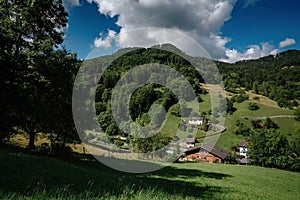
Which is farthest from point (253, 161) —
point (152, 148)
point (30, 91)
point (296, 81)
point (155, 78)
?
point (296, 81)

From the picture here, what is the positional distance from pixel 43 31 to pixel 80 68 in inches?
151

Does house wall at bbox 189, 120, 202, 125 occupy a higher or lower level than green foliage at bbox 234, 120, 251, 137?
higher

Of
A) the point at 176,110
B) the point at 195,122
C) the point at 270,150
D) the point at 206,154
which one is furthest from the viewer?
the point at 176,110

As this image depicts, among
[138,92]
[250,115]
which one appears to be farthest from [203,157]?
[250,115]

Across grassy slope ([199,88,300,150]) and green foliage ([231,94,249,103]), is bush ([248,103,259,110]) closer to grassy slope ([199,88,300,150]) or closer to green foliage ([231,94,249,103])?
grassy slope ([199,88,300,150])

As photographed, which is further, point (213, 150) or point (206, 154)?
point (206, 154)

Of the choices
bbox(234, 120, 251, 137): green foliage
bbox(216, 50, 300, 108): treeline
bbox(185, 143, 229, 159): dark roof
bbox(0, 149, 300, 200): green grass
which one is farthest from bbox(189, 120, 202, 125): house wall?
bbox(0, 149, 300, 200): green grass

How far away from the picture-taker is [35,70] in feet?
53.6

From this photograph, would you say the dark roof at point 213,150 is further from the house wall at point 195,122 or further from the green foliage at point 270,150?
the house wall at point 195,122

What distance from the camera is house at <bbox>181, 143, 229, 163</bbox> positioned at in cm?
7562

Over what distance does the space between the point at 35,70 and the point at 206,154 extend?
7027 centimetres

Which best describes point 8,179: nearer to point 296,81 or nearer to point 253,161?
point 253,161

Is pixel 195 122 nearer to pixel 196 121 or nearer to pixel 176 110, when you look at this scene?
pixel 196 121

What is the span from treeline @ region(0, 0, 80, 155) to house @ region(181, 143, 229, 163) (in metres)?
63.0
